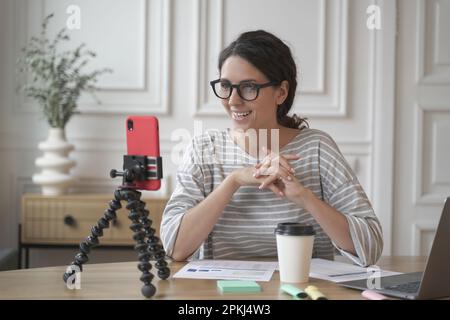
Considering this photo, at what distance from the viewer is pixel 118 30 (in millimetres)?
3318

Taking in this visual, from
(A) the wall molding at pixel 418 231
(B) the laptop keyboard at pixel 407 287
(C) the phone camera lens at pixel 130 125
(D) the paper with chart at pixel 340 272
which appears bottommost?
(A) the wall molding at pixel 418 231

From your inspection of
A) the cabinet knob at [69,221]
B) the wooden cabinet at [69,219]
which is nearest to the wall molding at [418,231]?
the wooden cabinet at [69,219]

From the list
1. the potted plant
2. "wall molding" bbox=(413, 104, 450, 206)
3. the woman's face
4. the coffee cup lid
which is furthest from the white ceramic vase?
the coffee cup lid

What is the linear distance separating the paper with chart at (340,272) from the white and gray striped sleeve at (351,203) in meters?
0.06

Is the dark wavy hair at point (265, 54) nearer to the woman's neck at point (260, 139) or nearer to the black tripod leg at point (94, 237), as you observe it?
the woman's neck at point (260, 139)

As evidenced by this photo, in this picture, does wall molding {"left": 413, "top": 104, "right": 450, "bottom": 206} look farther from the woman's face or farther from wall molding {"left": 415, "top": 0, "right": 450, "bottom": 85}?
the woman's face

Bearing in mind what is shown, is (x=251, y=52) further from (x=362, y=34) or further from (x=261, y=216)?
(x=362, y=34)

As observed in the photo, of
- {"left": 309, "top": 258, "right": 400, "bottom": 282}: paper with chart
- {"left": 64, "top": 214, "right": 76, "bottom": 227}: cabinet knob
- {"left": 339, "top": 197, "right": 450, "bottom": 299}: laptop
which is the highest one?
{"left": 339, "top": 197, "right": 450, "bottom": 299}: laptop

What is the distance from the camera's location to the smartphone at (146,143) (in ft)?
4.30

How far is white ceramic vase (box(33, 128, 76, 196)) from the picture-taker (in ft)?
10.1

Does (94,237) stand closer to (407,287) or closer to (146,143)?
(146,143)

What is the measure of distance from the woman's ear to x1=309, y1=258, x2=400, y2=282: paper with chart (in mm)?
543

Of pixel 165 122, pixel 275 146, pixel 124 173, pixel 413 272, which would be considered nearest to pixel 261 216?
pixel 275 146

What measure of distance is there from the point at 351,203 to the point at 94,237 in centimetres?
75
